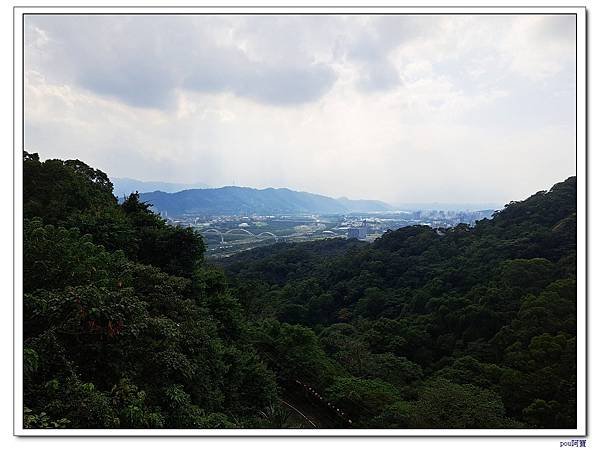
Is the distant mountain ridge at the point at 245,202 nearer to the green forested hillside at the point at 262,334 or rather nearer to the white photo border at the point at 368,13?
the green forested hillside at the point at 262,334

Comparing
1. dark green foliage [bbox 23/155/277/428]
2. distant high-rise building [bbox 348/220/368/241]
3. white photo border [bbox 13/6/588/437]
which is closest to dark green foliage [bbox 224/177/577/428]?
white photo border [bbox 13/6/588/437]

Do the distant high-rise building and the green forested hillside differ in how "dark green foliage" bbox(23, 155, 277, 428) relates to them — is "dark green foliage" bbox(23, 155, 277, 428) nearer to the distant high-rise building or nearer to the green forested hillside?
the green forested hillside

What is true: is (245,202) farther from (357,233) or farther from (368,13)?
(357,233)

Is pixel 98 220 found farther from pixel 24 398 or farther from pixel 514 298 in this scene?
pixel 514 298
